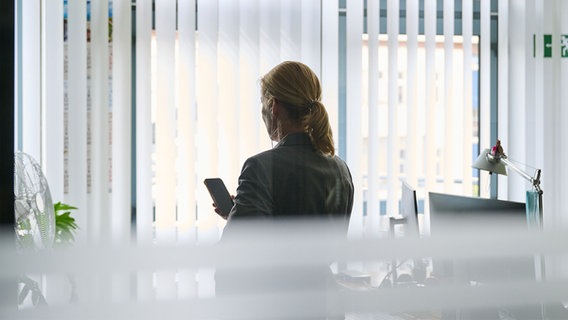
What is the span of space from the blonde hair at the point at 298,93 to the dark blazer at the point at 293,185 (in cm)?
3

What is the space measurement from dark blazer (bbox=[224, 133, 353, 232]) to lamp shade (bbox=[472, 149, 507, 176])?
1033mm

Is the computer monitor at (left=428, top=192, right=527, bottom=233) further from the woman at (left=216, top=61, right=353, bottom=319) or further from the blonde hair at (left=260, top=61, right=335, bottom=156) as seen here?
the blonde hair at (left=260, top=61, right=335, bottom=156)

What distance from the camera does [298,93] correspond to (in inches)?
48.2

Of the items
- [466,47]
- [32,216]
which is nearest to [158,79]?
[466,47]

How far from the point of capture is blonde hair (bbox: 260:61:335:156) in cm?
119

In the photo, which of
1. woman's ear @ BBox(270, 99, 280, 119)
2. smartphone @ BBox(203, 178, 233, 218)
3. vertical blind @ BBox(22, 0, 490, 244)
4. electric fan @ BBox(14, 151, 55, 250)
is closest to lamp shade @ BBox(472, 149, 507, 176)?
vertical blind @ BBox(22, 0, 490, 244)

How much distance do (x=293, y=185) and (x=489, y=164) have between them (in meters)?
1.48

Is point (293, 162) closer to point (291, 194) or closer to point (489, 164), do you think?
point (291, 194)

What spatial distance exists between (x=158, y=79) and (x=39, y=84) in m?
0.54

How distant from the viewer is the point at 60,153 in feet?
9.04

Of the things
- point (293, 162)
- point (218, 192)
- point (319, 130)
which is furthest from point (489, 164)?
point (293, 162)

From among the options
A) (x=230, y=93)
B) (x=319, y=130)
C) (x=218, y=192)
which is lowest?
A: (x=218, y=192)

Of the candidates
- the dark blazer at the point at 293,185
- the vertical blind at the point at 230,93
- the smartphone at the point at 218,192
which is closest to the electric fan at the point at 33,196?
the dark blazer at the point at 293,185

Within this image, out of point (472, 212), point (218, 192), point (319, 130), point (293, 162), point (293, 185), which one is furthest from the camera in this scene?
point (218, 192)
